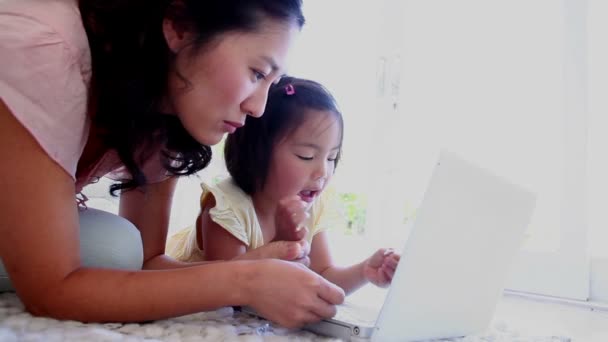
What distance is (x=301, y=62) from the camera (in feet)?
6.91

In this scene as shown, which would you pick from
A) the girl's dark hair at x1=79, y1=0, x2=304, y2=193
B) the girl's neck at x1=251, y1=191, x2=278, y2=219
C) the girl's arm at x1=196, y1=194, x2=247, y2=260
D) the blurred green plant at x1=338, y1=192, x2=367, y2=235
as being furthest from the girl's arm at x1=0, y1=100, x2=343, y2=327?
the blurred green plant at x1=338, y1=192, x2=367, y2=235

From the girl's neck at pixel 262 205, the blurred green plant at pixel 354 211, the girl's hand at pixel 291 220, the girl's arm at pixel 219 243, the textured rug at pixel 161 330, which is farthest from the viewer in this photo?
the blurred green plant at pixel 354 211

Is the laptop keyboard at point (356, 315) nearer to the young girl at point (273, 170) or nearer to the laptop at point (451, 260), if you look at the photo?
the laptop at point (451, 260)

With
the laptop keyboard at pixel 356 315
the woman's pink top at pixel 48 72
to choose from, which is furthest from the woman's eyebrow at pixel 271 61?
the laptop keyboard at pixel 356 315

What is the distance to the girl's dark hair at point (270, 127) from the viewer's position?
1.09 m

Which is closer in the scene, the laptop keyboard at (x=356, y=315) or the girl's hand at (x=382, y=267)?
the laptop keyboard at (x=356, y=315)

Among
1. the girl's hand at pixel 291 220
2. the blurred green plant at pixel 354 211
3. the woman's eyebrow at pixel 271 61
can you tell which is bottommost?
the blurred green plant at pixel 354 211

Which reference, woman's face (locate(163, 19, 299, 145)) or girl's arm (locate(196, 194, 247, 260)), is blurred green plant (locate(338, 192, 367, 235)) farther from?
woman's face (locate(163, 19, 299, 145))

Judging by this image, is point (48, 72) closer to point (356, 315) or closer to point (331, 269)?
point (356, 315)

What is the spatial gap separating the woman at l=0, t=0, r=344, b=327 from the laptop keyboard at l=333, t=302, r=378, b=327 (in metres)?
0.04

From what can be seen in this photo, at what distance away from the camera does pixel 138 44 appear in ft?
2.34

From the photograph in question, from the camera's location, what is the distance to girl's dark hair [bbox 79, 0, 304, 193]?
27.0 inches

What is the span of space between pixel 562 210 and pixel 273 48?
1.16 m

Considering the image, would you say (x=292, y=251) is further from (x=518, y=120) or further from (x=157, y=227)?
(x=518, y=120)
